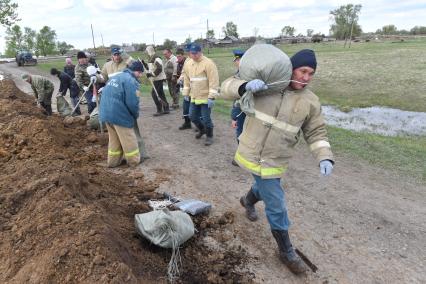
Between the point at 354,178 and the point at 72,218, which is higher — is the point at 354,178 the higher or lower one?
the lower one

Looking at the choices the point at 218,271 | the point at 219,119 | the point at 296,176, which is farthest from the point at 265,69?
the point at 219,119

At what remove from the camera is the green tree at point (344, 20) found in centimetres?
9106

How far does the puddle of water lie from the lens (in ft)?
33.2

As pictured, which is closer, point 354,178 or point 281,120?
point 281,120

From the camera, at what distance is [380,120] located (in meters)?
11.5

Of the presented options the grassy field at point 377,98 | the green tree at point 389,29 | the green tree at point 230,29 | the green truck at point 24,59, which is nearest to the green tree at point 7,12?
the green truck at point 24,59

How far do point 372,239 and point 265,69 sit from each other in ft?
7.73

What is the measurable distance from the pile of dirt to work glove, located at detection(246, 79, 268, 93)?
5.58ft

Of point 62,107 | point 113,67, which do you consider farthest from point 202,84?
point 62,107

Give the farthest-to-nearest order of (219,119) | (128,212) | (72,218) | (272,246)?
1. (219,119)
2. (128,212)
3. (272,246)
4. (72,218)

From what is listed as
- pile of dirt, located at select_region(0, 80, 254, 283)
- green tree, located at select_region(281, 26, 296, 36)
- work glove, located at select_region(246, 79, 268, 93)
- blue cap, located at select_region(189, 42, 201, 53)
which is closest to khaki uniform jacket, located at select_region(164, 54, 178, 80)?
blue cap, located at select_region(189, 42, 201, 53)

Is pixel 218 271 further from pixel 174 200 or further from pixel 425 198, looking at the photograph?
pixel 425 198

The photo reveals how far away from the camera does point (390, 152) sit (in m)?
7.08

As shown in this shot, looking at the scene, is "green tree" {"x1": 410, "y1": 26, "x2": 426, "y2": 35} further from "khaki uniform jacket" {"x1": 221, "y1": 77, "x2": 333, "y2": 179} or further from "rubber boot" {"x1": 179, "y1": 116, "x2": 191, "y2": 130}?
"khaki uniform jacket" {"x1": 221, "y1": 77, "x2": 333, "y2": 179}
